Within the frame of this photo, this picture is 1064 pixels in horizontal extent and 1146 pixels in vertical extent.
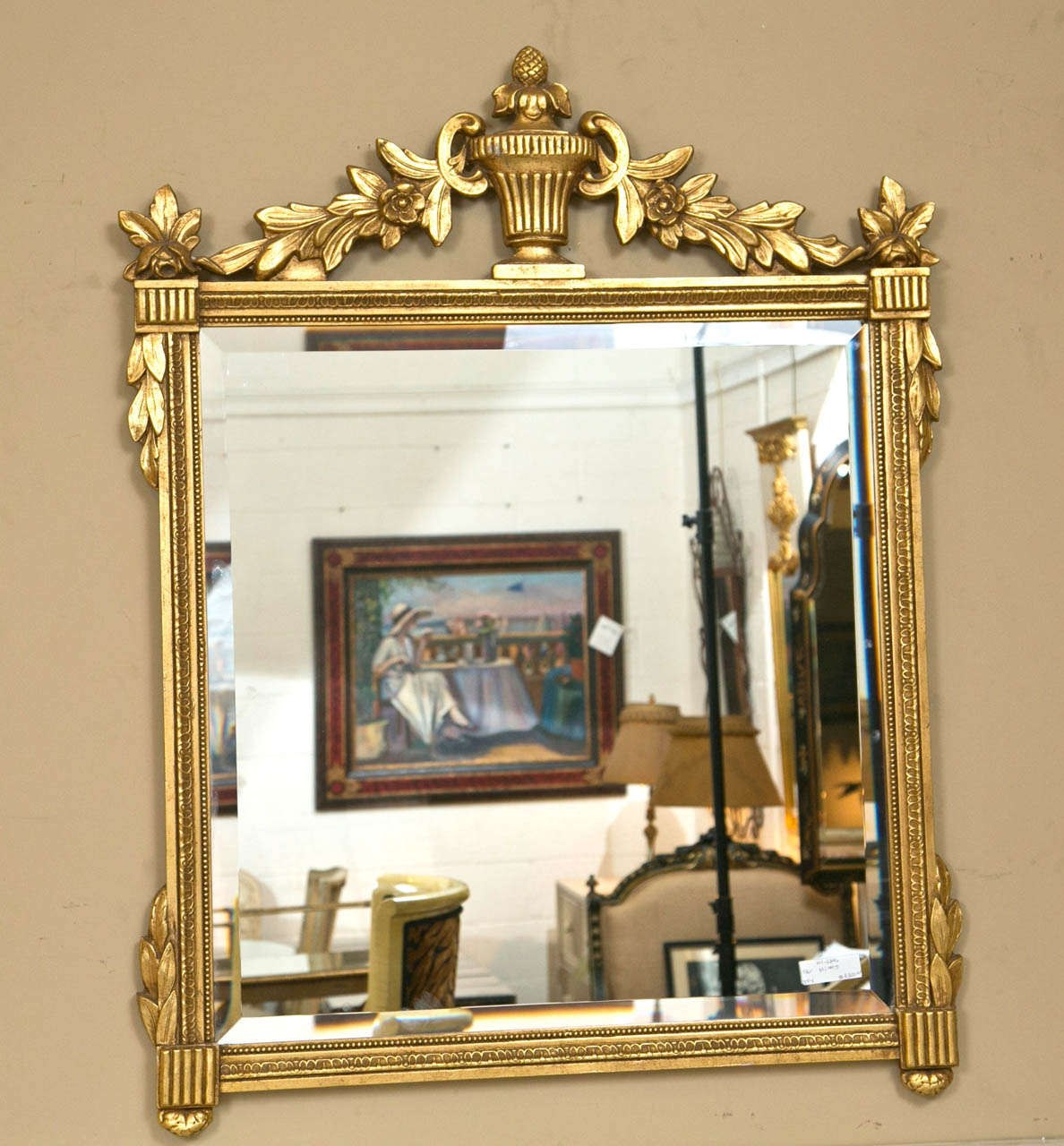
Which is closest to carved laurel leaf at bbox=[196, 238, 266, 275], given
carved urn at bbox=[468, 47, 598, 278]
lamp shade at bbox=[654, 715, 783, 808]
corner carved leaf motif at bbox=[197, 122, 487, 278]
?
corner carved leaf motif at bbox=[197, 122, 487, 278]

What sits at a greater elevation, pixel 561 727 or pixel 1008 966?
pixel 561 727

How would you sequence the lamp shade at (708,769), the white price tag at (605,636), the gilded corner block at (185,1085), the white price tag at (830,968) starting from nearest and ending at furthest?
the gilded corner block at (185,1085) → the white price tag at (830,968) → the lamp shade at (708,769) → the white price tag at (605,636)

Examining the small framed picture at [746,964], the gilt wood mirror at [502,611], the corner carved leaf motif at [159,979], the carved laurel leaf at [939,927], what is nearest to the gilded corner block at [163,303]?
the gilt wood mirror at [502,611]

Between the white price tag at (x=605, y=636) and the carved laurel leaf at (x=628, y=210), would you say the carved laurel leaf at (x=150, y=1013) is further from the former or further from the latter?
the carved laurel leaf at (x=628, y=210)

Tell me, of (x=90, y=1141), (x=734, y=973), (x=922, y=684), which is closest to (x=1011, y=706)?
(x=922, y=684)

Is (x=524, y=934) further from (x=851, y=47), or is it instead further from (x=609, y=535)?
(x=851, y=47)

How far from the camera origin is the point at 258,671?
1.42 metres

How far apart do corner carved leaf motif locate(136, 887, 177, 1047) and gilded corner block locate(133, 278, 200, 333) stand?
54 centimetres

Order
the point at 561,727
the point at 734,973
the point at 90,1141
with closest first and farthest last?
the point at 90,1141
the point at 734,973
the point at 561,727

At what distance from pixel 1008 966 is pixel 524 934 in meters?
0.49

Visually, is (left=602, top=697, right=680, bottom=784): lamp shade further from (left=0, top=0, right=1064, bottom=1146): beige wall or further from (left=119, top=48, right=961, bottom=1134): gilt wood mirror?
(left=0, top=0, right=1064, bottom=1146): beige wall

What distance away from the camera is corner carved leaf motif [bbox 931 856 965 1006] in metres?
1.32

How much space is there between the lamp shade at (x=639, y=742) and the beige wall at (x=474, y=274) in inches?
12.8

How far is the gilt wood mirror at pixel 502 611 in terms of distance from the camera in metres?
1.28
